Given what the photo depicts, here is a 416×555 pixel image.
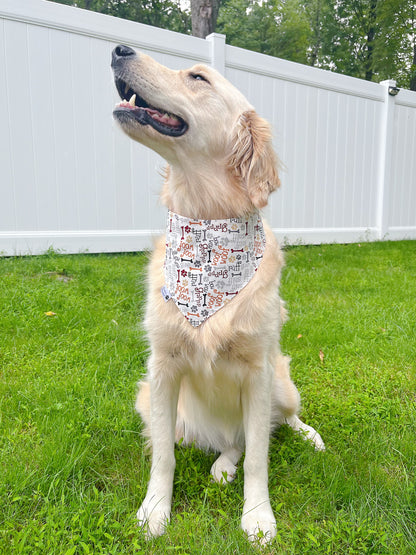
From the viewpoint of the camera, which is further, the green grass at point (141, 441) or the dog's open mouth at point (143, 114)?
the dog's open mouth at point (143, 114)

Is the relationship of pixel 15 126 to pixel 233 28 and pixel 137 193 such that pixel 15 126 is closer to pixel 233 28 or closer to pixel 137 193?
pixel 137 193

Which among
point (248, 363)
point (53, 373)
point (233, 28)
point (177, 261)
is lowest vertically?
point (53, 373)

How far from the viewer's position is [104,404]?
2.03 meters

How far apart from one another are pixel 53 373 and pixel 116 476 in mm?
876

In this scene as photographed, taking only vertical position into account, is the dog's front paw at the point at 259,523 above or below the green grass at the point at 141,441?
below

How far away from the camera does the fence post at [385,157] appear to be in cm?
716

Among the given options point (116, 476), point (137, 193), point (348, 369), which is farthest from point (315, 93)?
point (116, 476)

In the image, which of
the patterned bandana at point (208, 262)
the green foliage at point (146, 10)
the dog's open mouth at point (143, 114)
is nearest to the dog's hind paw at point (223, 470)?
the patterned bandana at point (208, 262)

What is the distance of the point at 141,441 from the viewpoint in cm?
186

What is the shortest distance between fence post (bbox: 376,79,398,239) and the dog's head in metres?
6.31

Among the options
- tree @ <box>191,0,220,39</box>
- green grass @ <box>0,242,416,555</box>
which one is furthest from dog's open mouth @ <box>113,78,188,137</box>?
tree @ <box>191,0,220,39</box>

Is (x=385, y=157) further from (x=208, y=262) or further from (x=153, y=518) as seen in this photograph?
(x=153, y=518)

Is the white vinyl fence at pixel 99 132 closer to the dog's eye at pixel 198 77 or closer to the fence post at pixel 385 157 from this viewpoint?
the fence post at pixel 385 157

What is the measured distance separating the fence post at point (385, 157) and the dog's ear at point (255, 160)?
633 centimetres
